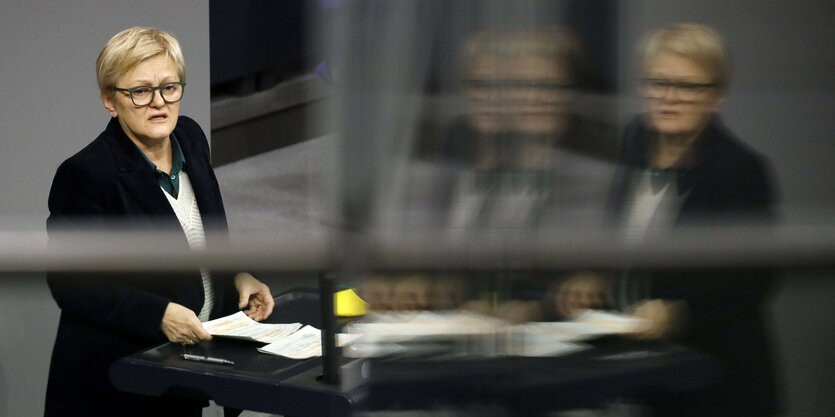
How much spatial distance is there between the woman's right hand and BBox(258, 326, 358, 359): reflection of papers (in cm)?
12

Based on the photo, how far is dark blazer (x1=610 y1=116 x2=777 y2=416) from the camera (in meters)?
0.69

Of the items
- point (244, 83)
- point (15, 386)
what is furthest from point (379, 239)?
point (244, 83)

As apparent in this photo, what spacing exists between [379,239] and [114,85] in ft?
3.06

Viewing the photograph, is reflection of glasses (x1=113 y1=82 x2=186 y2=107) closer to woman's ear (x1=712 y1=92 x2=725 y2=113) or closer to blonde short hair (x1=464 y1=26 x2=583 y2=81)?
blonde short hair (x1=464 y1=26 x2=583 y2=81)

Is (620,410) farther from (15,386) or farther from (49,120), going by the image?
(49,120)

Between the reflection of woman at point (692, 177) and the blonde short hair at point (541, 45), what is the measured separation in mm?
56

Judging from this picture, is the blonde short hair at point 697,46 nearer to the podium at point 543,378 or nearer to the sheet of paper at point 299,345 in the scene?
the podium at point 543,378

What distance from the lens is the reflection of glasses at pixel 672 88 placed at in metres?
0.66

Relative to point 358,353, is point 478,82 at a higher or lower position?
higher

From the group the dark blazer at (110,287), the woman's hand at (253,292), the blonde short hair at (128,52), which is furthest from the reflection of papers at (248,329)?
the blonde short hair at (128,52)

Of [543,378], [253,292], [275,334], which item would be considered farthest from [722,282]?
[275,334]

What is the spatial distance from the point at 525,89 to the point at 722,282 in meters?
0.21

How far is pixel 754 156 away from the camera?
0.70 metres

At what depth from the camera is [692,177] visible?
27.3 inches
